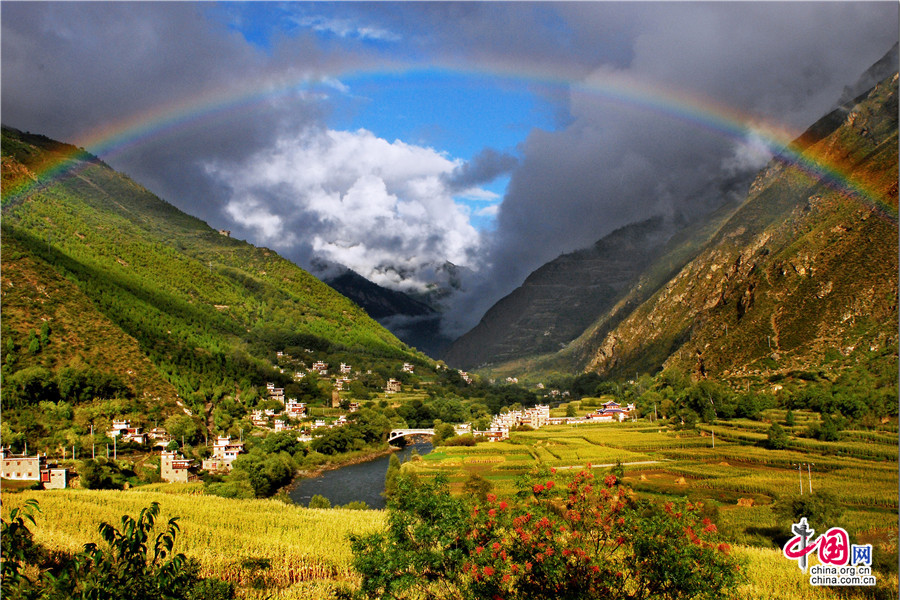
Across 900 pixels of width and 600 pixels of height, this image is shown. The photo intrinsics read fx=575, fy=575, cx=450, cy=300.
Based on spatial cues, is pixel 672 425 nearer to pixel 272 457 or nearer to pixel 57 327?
pixel 272 457

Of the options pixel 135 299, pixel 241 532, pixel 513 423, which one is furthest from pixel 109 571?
pixel 135 299

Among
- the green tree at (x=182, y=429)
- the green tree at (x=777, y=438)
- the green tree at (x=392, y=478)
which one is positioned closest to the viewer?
the green tree at (x=392, y=478)

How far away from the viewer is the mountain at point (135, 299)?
60562 millimetres

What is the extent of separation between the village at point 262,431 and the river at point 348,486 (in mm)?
7367

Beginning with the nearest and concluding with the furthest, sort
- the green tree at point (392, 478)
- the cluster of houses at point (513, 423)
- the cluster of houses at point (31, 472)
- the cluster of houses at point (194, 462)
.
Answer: the cluster of houses at point (31, 472) → the green tree at point (392, 478) → the cluster of houses at point (194, 462) → the cluster of houses at point (513, 423)

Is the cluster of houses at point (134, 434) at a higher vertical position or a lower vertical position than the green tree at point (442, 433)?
higher

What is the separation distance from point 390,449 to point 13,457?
1781 inches

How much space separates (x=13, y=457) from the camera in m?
36.3

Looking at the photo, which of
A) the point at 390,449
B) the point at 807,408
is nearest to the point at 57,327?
the point at 390,449

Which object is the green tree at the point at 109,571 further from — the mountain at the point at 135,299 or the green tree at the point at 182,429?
the mountain at the point at 135,299

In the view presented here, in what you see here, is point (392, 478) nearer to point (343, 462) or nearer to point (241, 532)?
point (343, 462)

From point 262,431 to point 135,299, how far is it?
39881 millimetres

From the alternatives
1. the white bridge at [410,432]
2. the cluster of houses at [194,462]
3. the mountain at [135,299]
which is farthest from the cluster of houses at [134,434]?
the white bridge at [410,432]

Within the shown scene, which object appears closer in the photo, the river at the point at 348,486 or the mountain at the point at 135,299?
the river at the point at 348,486
